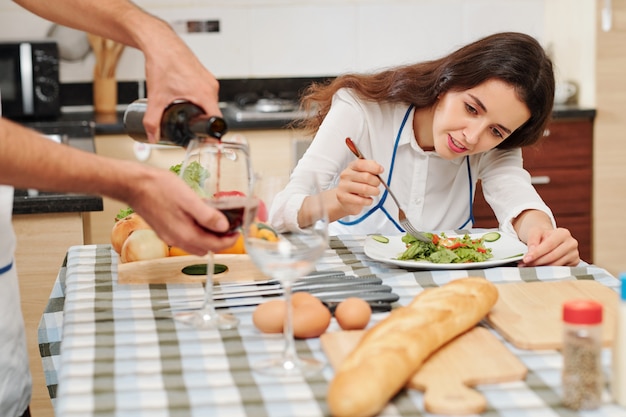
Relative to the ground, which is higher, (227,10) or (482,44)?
(227,10)

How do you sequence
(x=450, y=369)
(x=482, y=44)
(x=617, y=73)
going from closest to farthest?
(x=450, y=369)
(x=482, y=44)
(x=617, y=73)

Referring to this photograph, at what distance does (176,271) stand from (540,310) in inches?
23.2

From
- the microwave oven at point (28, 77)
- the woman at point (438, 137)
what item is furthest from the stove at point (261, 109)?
the woman at point (438, 137)

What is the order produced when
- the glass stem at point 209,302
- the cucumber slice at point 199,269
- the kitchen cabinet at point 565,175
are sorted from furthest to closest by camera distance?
the kitchen cabinet at point 565,175
the cucumber slice at point 199,269
the glass stem at point 209,302

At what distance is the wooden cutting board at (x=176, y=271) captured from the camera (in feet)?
4.97

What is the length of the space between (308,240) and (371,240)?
67cm

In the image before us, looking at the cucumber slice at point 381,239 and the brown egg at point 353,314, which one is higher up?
the cucumber slice at point 381,239

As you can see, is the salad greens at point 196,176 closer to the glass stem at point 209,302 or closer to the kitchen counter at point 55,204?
the glass stem at point 209,302

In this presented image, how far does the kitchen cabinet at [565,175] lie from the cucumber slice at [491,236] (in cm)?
181

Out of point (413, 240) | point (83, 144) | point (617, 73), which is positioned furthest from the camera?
point (617, 73)

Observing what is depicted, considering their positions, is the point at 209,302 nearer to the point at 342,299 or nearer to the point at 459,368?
the point at 342,299

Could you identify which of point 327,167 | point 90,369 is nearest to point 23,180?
point 90,369

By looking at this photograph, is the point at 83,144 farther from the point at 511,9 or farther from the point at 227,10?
the point at 511,9

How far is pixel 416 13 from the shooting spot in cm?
404
